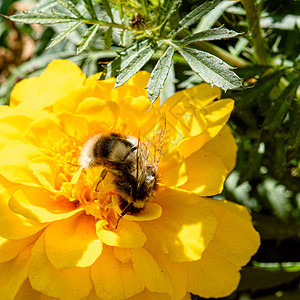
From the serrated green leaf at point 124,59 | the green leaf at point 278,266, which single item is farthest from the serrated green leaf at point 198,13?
the green leaf at point 278,266

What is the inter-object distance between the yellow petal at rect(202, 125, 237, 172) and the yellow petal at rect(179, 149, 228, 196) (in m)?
0.06

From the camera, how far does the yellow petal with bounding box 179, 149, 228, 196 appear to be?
147 centimetres

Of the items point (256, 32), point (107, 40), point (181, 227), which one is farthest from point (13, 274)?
point (256, 32)

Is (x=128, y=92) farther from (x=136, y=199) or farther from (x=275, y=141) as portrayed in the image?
(x=275, y=141)

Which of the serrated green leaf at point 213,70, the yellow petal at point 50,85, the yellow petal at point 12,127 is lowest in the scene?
the yellow petal at point 12,127

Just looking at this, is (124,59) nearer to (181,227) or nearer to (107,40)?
(107,40)

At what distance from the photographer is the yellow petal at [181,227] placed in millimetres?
1406

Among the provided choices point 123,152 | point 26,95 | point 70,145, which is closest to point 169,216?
point 123,152

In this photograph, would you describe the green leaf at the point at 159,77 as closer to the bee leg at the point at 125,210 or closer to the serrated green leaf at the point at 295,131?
the bee leg at the point at 125,210

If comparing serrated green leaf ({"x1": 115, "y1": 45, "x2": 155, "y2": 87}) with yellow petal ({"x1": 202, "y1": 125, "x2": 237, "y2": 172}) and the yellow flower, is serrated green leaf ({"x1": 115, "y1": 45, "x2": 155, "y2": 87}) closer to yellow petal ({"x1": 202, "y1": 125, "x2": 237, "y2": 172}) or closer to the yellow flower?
the yellow flower

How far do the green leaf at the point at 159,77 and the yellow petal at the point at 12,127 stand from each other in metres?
0.48

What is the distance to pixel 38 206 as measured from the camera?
1.47 metres

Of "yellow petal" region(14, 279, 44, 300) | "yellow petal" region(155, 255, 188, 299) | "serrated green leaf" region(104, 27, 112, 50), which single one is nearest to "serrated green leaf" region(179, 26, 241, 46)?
"serrated green leaf" region(104, 27, 112, 50)

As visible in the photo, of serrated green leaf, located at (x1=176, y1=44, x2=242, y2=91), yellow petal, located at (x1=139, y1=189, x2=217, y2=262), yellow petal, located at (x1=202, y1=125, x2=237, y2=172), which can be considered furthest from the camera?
yellow petal, located at (x1=202, y1=125, x2=237, y2=172)
